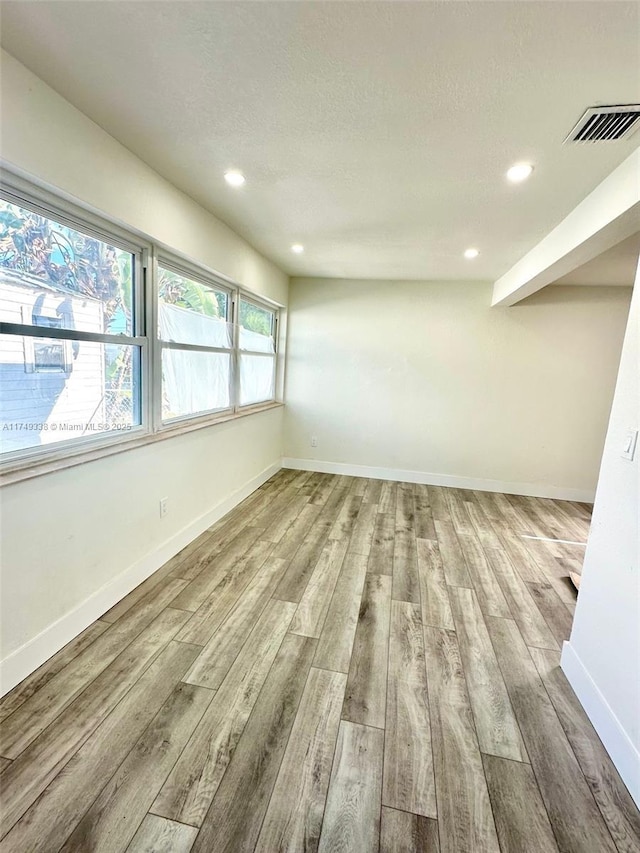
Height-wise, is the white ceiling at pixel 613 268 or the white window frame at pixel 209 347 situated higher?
the white ceiling at pixel 613 268

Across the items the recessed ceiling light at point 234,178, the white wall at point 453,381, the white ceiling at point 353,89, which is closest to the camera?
the white ceiling at point 353,89

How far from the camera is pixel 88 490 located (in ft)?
6.26

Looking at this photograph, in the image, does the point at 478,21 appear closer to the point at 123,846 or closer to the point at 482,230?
the point at 482,230

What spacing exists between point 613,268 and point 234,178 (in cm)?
340

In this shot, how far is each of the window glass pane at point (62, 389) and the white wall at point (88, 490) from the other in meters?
0.20

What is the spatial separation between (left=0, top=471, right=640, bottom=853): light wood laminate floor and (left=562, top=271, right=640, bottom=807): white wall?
106 mm

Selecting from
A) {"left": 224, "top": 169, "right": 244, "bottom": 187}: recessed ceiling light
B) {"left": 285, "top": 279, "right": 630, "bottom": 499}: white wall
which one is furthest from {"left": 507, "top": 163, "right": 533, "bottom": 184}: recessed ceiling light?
{"left": 285, "top": 279, "right": 630, "bottom": 499}: white wall

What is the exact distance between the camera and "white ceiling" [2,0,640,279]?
3.65 ft

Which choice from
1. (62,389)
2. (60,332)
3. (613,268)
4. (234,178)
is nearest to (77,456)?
(62,389)

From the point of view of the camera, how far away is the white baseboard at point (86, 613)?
158cm

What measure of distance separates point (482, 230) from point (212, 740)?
333cm

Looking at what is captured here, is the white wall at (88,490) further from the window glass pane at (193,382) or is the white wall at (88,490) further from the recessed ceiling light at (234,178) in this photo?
the recessed ceiling light at (234,178)

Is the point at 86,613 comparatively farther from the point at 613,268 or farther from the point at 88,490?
the point at 613,268

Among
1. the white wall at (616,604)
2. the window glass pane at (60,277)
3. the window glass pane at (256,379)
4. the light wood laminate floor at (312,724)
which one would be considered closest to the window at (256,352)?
the window glass pane at (256,379)
